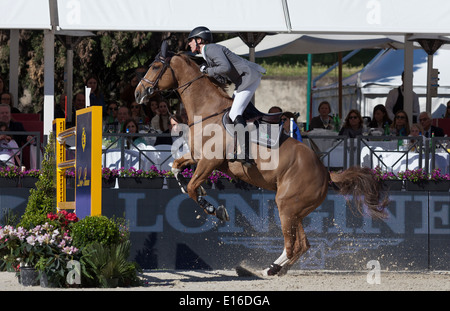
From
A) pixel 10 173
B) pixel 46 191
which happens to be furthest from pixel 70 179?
pixel 46 191

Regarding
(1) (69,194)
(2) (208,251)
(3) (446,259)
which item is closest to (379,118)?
(3) (446,259)

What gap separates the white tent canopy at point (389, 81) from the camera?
70.3 ft

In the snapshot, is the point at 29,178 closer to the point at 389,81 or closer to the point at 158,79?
the point at 158,79

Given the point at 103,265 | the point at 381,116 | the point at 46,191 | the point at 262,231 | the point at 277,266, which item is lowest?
the point at 277,266

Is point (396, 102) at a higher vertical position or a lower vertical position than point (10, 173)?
higher

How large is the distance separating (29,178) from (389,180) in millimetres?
4377

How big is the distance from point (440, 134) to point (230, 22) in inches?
139

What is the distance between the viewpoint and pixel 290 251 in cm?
979

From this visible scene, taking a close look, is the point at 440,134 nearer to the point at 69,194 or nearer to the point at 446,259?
the point at 446,259

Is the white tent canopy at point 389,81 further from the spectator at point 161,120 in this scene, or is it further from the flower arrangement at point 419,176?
the flower arrangement at point 419,176

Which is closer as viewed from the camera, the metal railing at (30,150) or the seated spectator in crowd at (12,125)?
the metal railing at (30,150)

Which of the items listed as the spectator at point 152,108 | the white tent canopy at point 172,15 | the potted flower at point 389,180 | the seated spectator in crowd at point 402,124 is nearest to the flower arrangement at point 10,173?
the white tent canopy at point 172,15

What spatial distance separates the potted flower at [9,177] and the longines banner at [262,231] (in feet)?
0.31

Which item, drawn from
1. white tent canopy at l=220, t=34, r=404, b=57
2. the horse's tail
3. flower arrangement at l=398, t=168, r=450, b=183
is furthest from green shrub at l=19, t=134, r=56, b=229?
white tent canopy at l=220, t=34, r=404, b=57
